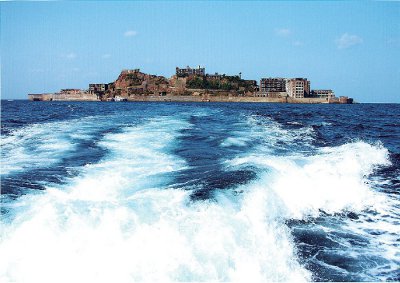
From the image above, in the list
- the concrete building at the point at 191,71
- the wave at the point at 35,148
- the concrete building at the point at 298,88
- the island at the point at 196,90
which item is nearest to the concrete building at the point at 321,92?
the island at the point at 196,90

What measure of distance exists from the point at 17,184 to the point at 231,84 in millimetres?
160059

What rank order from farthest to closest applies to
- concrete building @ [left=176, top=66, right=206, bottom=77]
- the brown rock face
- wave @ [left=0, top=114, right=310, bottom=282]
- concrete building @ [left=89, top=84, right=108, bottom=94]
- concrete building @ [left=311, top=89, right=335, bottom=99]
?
concrete building @ [left=176, top=66, right=206, bottom=77]
concrete building @ [left=89, top=84, right=108, bottom=94]
the brown rock face
concrete building @ [left=311, top=89, right=335, bottom=99]
wave @ [left=0, top=114, right=310, bottom=282]

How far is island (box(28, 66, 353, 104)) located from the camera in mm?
135250

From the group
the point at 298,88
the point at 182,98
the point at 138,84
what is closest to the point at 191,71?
the point at 138,84

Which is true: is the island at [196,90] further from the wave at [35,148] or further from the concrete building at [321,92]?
the wave at [35,148]

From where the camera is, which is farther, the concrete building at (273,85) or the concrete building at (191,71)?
the concrete building at (191,71)

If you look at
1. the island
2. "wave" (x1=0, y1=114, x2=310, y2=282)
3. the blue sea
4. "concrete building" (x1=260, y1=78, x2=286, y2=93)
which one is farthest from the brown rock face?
"wave" (x1=0, y1=114, x2=310, y2=282)

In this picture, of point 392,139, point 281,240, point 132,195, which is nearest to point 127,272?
point 281,240

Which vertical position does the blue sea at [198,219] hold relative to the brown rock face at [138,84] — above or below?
below

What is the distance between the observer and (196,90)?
15362 centimetres

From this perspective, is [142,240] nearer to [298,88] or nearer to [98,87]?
[298,88]

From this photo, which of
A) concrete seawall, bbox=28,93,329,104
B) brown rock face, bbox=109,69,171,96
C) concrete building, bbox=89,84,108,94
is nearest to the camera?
concrete seawall, bbox=28,93,329,104

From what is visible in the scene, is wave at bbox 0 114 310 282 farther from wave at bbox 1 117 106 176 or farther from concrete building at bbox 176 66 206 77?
concrete building at bbox 176 66 206 77

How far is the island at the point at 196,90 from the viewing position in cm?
13525
